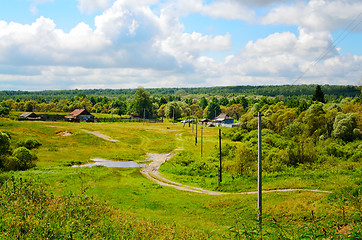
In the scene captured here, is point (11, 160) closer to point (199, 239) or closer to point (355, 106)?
point (199, 239)

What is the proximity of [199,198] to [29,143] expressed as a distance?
1849 inches

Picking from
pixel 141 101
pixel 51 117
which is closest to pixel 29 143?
pixel 51 117

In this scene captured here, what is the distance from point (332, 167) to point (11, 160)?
46.9 metres

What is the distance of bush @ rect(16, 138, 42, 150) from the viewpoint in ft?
195

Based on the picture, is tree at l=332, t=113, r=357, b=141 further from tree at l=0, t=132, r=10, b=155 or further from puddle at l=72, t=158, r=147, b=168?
tree at l=0, t=132, r=10, b=155

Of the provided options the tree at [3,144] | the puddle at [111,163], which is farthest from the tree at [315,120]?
the tree at [3,144]

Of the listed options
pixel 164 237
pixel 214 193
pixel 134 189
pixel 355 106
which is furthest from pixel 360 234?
pixel 355 106

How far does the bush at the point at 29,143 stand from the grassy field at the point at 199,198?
145 centimetres

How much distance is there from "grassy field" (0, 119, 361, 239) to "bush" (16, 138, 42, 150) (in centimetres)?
145

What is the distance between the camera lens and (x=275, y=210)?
73.4 ft

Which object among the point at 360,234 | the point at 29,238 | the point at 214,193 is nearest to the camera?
the point at 360,234

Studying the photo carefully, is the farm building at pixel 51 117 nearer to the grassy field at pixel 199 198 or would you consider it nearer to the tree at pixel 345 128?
the grassy field at pixel 199 198

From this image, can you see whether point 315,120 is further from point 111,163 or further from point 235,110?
point 235,110

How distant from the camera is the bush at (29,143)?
59.4 m
